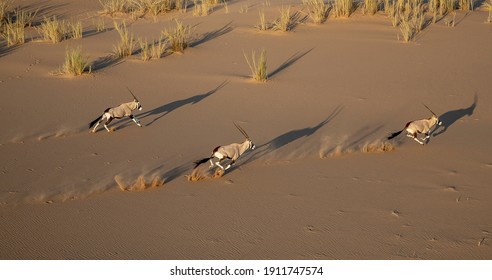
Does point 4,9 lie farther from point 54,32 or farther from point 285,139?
point 285,139

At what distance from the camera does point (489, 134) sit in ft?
22.3

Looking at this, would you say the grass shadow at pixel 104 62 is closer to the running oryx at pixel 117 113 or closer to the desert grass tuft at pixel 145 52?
the desert grass tuft at pixel 145 52

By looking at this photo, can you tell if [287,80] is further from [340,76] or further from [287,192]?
[287,192]

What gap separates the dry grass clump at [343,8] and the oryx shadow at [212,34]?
210 cm

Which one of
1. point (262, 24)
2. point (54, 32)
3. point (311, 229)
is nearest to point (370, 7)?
point (262, 24)

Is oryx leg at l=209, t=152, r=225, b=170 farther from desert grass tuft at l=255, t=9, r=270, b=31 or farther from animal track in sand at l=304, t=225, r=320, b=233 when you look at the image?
desert grass tuft at l=255, t=9, r=270, b=31

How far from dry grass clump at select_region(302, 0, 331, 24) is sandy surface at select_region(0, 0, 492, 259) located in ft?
0.95

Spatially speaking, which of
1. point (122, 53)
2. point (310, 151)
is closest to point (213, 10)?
point (122, 53)

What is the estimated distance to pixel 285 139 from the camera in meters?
6.67

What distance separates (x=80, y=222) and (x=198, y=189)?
3.73 ft

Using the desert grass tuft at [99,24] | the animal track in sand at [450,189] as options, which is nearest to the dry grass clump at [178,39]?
the desert grass tuft at [99,24]

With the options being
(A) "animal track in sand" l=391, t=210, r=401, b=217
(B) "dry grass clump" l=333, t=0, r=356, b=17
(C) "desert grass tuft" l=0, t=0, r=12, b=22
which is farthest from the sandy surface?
(C) "desert grass tuft" l=0, t=0, r=12, b=22

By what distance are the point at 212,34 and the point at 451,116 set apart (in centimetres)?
490

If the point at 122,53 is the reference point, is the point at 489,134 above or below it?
below
